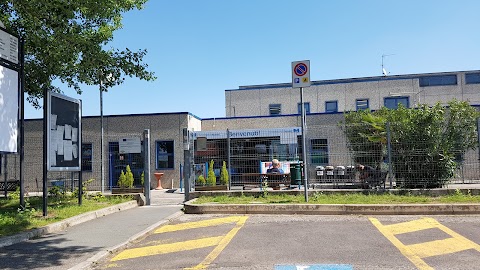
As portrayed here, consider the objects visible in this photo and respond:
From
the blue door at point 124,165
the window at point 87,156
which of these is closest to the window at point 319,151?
the blue door at point 124,165

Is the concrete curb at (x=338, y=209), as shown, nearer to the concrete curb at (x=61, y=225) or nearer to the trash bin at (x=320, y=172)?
the concrete curb at (x=61, y=225)

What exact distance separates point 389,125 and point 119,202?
9.00 metres

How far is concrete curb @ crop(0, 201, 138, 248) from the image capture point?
8.02m

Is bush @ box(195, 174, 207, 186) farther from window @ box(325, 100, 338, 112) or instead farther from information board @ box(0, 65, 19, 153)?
window @ box(325, 100, 338, 112)

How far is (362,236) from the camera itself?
26.1ft

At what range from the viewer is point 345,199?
12.0 metres

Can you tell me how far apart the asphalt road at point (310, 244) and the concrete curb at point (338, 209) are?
15.8 inches

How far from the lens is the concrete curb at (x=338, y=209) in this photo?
1030cm

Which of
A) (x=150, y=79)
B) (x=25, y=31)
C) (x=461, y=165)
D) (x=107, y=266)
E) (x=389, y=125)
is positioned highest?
(x=25, y=31)

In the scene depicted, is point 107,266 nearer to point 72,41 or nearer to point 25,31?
point 72,41

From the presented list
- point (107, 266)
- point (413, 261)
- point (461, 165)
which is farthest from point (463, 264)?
point (461, 165)

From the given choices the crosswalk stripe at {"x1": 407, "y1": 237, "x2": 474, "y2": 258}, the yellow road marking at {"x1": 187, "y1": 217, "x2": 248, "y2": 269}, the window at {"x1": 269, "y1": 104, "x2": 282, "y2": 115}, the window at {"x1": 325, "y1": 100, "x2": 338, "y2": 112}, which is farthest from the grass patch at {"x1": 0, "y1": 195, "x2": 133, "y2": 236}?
the window at {"x1": 325, "y1": 100, "x2": 338, "y2": 112}

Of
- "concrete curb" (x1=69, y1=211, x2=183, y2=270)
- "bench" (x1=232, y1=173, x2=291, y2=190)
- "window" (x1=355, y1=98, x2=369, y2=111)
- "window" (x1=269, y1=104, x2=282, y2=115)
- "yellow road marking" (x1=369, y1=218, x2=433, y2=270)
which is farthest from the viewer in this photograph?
"window" (x1=269, y1=104, x2=282, y2=115)

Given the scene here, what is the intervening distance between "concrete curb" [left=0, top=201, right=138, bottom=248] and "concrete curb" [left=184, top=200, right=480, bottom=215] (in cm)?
246
